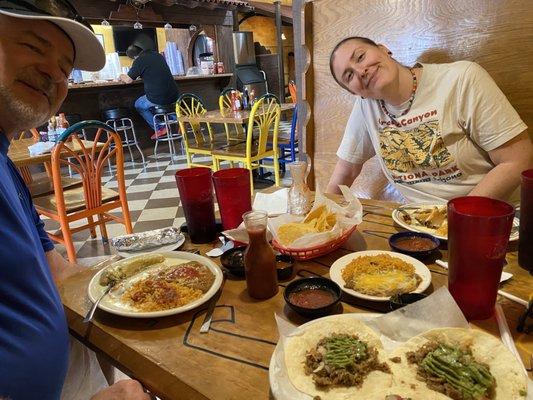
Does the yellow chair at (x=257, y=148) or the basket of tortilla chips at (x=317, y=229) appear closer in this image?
the basket of tortilla chips at (x=317, y=229)

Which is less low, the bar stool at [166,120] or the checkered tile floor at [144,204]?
the bar stool at [166,120]

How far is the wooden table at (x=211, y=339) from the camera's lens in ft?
2.43

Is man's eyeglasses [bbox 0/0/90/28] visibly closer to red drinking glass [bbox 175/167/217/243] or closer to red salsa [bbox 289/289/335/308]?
red drinking glass [bbox 175/167/217/243]

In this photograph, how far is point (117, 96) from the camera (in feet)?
23.9

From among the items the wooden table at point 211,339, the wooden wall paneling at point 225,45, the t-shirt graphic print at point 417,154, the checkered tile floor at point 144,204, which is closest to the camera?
the wooden table at point 211,339

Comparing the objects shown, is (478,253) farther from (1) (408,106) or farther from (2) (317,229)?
(1) (408,106)

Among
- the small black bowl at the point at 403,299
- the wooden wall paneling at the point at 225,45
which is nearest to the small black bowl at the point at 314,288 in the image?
the small black bowl at the point at 403,299

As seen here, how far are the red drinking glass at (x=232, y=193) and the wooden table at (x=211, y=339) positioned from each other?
0.99 ft

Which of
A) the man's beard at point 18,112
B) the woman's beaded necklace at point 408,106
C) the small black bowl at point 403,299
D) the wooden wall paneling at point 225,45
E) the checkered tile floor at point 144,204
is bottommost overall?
the checkered tile floor at point 144,204

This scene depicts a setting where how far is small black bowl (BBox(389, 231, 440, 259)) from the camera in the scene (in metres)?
1.10

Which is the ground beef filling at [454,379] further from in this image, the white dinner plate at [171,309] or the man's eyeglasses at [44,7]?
the man's eyeglasses at [44,7]

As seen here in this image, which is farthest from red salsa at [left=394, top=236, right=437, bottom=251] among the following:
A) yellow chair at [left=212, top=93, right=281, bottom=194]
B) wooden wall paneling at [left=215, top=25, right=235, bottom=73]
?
wooden wall paneling at [left=215, top=25, right=235, bottom=73]

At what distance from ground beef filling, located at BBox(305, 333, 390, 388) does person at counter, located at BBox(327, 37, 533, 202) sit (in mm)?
1055

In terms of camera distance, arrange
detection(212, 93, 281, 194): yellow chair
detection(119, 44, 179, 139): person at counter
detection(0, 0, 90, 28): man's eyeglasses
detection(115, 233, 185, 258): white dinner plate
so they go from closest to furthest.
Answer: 1. detection(0, 0, 90, 28): man's eyeglasses
2. detection(115, 233, 185, 258): white dinner plate
3. detection(212, 93, 281, 194): yellow chair
4. detection(119, 44, 179, 139): person at counter
